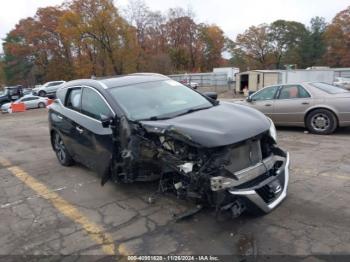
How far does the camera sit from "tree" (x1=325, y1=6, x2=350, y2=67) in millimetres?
60250

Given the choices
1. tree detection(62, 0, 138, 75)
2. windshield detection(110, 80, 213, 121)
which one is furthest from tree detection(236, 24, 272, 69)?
windshield detection(110, 80, 213, 121)

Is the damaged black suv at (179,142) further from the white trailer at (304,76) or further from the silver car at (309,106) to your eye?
the white trailer at (304,76)

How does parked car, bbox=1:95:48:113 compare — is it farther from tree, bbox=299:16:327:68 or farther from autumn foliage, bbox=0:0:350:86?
tree, bbox=299:16:327:68

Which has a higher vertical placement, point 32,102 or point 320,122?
point 320,122

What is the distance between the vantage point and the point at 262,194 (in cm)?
350

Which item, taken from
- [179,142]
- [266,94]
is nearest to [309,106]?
[266,94]

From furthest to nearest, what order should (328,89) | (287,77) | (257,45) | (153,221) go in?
(257,45)
(287,77)
(328,89)
(153,221)

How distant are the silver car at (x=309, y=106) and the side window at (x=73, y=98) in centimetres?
530

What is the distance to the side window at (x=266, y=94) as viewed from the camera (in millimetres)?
9172

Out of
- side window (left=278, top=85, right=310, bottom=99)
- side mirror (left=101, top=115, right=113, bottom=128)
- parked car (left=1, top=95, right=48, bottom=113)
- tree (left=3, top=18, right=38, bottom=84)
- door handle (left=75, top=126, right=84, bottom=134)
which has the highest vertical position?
tree (left=3, top=18, right=38, bottom=84)

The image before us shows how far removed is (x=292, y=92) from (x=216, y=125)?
5792mm

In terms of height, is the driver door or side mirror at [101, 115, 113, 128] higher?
side mirror at [101, 115, 113, 128]

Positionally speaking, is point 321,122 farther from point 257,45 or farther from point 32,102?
point 257,45

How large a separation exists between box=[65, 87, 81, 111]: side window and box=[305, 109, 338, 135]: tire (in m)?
5.68
